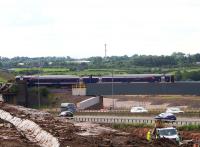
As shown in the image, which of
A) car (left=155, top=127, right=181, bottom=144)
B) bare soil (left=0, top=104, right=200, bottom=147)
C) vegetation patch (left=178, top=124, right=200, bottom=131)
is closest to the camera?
bare soil (left=0, top=104, right=200, bottom=147)

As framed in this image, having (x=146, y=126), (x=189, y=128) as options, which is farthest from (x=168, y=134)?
(x=146, y=126)

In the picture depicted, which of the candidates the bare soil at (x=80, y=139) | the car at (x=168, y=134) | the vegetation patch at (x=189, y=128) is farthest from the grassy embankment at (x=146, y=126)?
the car at (x=168, y=134)

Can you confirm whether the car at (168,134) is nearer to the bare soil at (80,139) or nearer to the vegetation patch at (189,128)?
the bare soil at (80,139)

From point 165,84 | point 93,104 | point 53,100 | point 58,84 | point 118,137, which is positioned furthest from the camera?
point 58,84

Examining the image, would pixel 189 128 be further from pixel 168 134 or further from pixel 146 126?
pixel 168 134

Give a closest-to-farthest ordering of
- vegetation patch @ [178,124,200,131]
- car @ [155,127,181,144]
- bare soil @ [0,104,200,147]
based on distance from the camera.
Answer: bare soil @ [0,104,200,147] → car @ [155,127,181,144] → vegetation patch @ [178,124,200,131]

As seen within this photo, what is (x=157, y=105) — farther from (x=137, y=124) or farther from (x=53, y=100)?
(x=137, y=124)

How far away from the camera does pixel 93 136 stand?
33750mm

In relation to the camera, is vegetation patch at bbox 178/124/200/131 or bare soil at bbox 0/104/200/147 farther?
vegetation patch at bbox 178/124/200/131

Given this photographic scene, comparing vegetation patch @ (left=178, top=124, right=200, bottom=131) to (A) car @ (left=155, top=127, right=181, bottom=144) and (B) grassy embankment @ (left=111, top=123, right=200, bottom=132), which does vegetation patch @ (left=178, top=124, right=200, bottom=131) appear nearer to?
(B) grassy embankment @ (left=111, top=123, right=200, bottom=132)

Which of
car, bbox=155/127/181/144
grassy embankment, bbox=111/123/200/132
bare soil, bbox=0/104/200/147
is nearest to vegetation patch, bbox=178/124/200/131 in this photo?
grassy embankment, bbox=111/123/200/132

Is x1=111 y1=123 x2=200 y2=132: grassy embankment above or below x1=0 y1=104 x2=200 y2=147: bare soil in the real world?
below

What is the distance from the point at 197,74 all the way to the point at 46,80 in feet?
182

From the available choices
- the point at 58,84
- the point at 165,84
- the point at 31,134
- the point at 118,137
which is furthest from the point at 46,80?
the point at 118,137
